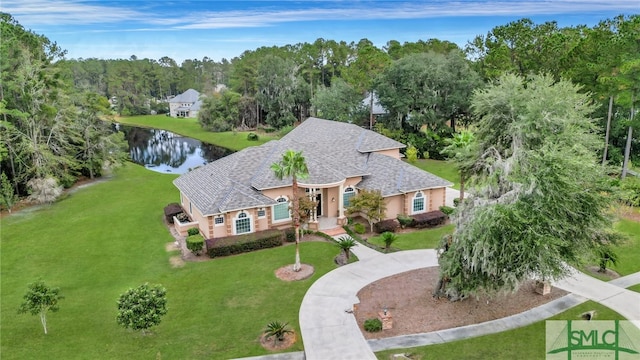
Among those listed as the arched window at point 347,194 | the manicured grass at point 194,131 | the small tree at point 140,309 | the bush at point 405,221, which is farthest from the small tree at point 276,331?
the manicured grass at point 194,131

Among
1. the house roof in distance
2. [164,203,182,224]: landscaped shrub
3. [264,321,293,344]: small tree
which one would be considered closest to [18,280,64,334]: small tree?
[264,321,293,344]: small tree

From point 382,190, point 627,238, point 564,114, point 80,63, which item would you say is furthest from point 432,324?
point 80,63

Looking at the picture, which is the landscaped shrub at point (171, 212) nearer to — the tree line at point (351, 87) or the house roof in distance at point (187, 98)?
the tree line at point (351, 87)

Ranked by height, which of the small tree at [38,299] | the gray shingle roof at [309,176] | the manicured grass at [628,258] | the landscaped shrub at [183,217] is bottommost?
the manicured grass at [628,258]

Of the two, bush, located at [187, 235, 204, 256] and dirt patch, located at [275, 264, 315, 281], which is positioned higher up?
bush, located at [187, 235, 204, 256]

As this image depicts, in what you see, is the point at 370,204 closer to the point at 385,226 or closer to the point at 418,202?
the point at 385,226

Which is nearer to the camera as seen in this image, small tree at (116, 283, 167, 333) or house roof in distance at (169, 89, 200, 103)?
small tree at (116, 283, 167, 333)

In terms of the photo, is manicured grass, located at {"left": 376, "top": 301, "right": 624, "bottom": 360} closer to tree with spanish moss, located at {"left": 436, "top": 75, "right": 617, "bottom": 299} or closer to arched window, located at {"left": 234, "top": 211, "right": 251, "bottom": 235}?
tree with spanish moss, located at {"left": 436, "top": 75, "right": 617, "bottom": 299}
